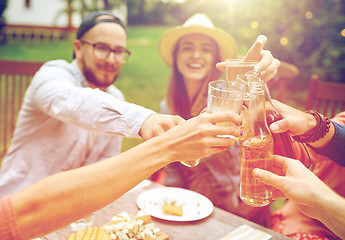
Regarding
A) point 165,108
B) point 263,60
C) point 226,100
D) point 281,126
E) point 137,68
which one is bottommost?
point 137,68

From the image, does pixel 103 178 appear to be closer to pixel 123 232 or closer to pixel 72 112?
pixel 123 232

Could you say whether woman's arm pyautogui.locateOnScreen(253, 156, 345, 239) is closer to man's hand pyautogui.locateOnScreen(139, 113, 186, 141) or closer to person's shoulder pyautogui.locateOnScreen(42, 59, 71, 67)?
man's hand pyautogui.locateOnScreen(139, 113, 186, 141)

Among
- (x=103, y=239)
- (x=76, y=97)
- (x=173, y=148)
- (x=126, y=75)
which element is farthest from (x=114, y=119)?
(x=126, y=75)

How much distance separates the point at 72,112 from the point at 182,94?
4.73 feet

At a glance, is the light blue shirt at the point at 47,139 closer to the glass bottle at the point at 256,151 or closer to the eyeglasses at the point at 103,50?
the eyeglasses at the point at 103,50

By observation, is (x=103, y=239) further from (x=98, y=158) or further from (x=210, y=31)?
(x=210, y=31)

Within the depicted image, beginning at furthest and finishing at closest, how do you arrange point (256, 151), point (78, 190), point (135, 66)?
1. point (135, 66)
2. point (256, 151)
3. point (78, 190)

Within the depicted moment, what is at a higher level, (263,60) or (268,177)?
(263,60)

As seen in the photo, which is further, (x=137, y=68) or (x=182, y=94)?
(x=137, y=68)

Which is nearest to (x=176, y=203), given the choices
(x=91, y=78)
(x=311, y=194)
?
(x=311, y=194)

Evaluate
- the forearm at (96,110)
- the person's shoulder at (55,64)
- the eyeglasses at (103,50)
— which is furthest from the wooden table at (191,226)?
the eyeglasses at (103,50)

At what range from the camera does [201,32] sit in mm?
2865

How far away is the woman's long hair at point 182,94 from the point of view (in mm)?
2934

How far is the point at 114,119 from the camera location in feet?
5.57
